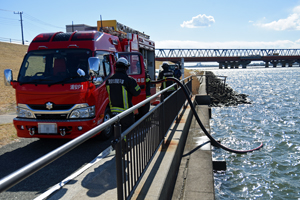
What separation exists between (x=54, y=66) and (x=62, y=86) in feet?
2.93

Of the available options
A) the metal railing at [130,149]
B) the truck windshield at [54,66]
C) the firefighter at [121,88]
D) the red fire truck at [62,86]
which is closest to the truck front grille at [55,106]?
the red fire truck at [62,86]

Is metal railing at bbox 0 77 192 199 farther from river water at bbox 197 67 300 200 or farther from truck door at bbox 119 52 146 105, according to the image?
truck door at bbox 119 52 146 105

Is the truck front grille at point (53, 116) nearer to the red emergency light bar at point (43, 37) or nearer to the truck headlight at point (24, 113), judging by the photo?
the truck headlight at point (24, 113)

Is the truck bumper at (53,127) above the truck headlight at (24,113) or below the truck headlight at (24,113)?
below

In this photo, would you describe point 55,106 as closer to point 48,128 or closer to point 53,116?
point 53,116

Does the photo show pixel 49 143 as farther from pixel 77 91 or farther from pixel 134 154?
pixel 134 154

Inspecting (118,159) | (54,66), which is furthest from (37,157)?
(118,159)

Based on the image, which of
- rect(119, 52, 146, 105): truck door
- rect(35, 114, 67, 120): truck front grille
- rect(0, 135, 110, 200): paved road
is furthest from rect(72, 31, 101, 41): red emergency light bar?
rect(0, 135, 110, 200): paved road

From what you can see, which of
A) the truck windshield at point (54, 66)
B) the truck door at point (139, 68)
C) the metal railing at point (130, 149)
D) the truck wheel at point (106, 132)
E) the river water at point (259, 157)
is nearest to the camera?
the metal railing at point (130, 149)

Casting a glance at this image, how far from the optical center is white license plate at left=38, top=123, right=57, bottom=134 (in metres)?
5.88

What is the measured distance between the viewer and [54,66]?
6.55m

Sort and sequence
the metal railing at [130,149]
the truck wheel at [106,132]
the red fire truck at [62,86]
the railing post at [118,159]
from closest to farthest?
the metal railing at [130,149], the railing post at [118,159], the red fire truck at [62,86], the truck wheel at [106,132]

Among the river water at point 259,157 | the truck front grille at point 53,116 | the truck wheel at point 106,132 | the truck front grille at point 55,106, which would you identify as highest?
the truck front grille at point 55,106

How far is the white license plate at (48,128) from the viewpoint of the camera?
588 centimetres
